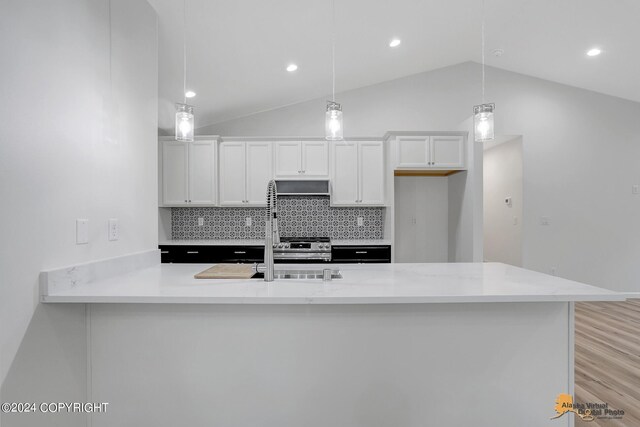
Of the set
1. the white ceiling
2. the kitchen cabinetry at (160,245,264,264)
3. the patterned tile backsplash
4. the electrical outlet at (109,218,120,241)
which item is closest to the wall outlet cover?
the electrical outlet at (109,218,120,241)

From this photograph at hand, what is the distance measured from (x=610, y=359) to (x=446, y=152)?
8.38 feet

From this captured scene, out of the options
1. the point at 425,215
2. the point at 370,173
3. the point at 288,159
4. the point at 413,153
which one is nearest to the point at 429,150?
the point at 413,153

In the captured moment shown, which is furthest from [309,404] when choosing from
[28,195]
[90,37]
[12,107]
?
[90,37]

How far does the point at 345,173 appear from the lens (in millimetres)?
4234

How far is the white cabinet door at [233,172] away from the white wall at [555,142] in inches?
21.0

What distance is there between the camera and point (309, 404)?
1.51 m

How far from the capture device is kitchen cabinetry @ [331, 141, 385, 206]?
4.23m

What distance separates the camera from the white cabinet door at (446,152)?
13.4 ft

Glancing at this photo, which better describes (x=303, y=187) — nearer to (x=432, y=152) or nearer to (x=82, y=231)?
(x=432, y=152)

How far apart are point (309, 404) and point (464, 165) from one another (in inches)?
137

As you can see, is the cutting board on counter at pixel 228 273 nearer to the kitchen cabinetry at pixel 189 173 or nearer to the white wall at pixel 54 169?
the white wall at pixel 54 169

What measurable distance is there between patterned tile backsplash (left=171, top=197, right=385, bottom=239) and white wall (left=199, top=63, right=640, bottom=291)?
1.10m

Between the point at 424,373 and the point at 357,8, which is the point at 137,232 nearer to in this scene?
the point at 424,373

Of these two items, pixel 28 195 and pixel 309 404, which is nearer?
pixel 28 195
